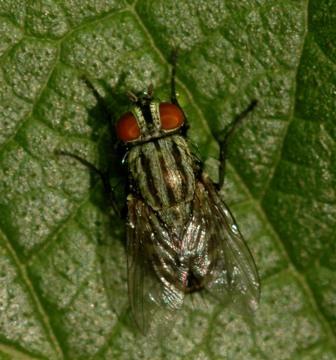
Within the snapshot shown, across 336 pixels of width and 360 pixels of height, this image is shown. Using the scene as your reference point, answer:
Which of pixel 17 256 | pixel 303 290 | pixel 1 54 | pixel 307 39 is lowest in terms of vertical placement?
pixel 303 290

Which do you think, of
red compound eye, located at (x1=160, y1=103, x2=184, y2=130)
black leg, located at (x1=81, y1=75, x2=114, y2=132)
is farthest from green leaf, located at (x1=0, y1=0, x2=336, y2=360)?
red compound eye, located at (x1=160, y1=103, x2=184, y2=130)

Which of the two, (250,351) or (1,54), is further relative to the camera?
(250,351)

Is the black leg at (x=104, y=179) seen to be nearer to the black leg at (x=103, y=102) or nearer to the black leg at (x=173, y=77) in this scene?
the black leg at (x=103, y=102)

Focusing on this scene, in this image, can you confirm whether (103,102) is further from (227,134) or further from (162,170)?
(227,134)

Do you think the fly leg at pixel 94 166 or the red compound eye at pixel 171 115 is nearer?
the red compound eye at pixel 171 115

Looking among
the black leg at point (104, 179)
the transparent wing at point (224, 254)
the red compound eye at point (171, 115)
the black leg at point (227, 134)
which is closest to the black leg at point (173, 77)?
the red compound eye at point (171, 115)

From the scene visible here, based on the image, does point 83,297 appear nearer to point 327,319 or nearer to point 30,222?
point 30,222

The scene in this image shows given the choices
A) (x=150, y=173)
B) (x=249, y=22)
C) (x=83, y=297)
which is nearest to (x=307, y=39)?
(x=249, y=22)
